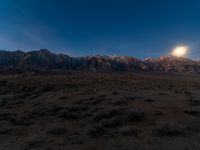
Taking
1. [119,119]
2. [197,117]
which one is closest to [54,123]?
[119,119]

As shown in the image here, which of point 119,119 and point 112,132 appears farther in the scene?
point 119,119

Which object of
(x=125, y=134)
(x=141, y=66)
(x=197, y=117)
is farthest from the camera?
(x=141, y=66)

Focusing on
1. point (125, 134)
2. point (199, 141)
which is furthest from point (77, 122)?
point (199, 141)

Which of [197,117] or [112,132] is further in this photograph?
[197,117]

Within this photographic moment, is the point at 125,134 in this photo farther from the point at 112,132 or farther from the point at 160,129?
the point at 160,129

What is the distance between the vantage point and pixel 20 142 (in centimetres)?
745

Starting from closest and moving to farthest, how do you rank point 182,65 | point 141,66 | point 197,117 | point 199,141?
point 199,141, point 197,117, point 141,66, point 182,65

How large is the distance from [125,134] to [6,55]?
7072 inches

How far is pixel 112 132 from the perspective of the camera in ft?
27.1

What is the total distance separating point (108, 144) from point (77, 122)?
135 inches

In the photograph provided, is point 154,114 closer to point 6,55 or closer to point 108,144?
point 108,144

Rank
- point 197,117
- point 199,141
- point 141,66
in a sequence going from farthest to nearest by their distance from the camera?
point 141,66 → point 197,117 → point 199,141

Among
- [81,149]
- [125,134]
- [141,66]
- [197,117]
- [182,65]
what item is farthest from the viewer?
[182,65]

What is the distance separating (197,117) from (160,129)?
11.5 ft
